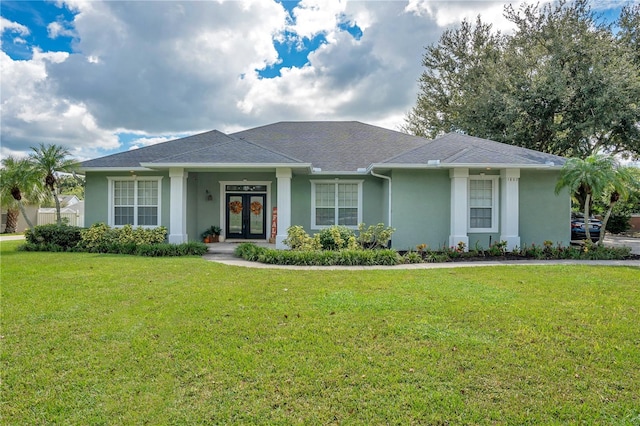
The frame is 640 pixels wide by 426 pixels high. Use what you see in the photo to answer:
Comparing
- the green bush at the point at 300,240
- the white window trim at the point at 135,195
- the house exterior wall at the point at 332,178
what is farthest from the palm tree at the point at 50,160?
the green bush at the point at 300,240

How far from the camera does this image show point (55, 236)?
13.0 m

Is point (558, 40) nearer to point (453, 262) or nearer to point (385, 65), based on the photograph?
point (385, 65)

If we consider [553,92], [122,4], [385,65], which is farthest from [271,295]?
[553,92]

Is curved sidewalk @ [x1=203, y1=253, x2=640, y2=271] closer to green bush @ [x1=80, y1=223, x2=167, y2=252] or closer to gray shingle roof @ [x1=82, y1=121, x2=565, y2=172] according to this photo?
green bush @ [x1=80, y1=223, x2=167, y2=252]

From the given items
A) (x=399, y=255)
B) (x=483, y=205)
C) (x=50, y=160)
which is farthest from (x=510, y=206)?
(x=50, y=160)

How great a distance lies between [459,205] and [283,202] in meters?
6.17

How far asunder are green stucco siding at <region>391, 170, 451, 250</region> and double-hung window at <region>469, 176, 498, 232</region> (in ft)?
2.77

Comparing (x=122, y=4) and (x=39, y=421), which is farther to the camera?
(x=122, y=4)

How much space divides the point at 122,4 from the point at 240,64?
4500mm

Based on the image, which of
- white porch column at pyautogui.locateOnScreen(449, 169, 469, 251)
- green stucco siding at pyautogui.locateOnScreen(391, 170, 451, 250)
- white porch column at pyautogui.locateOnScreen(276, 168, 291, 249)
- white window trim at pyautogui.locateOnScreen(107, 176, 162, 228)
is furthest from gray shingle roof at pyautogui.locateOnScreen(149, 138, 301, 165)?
white porch column at pyautogui.locateOnScreen(449, 169, 469, 251)

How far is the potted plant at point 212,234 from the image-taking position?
14789 millimetres

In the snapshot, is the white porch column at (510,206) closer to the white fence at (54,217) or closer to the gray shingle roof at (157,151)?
the gray shingle roof at (157,151)

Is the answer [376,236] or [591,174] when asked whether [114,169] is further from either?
[591,174]

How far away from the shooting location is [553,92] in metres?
18.7
